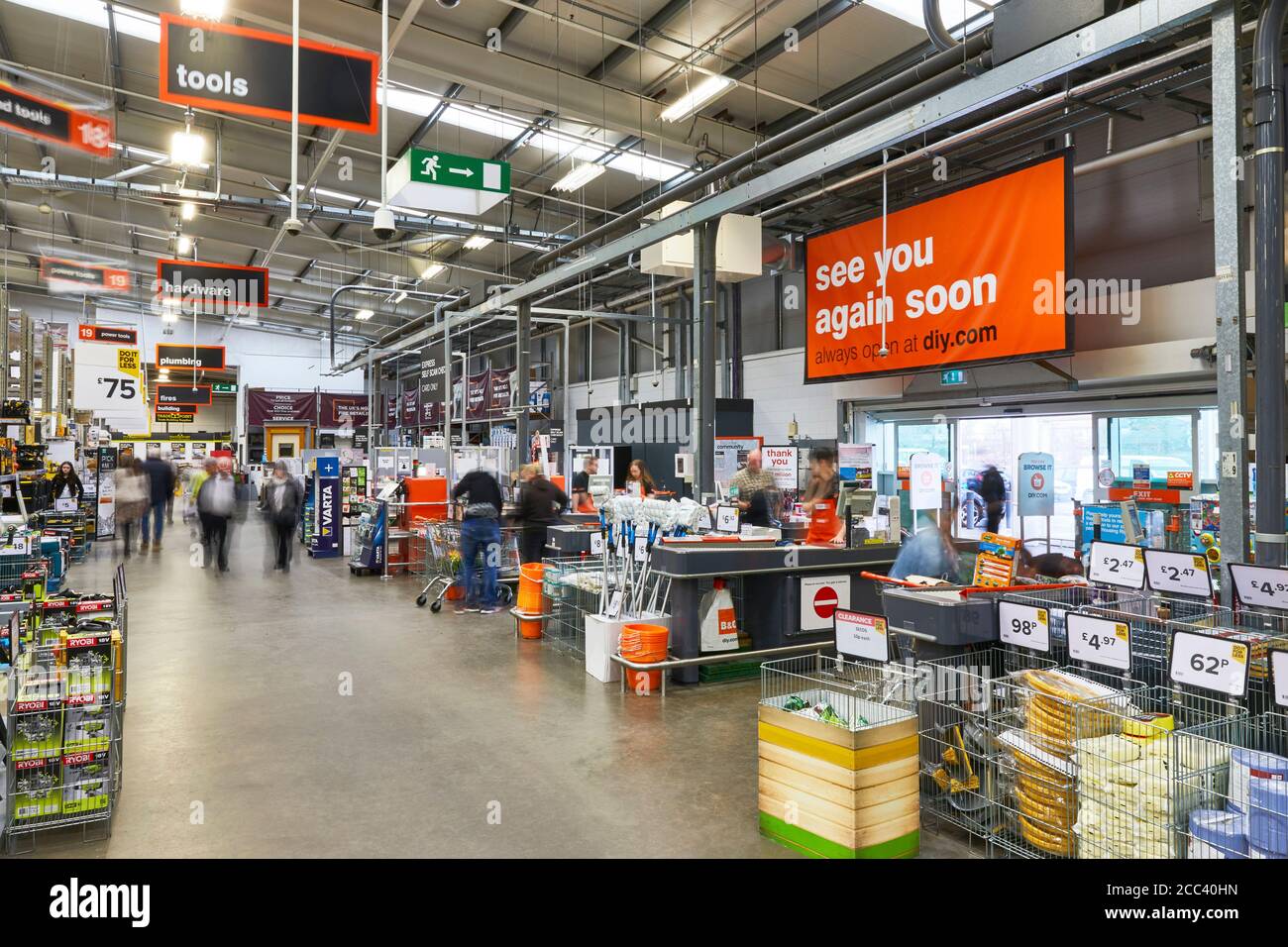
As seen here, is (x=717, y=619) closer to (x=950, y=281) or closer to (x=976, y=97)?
(x=976, y=97)

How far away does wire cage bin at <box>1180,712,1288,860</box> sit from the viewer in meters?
2.62

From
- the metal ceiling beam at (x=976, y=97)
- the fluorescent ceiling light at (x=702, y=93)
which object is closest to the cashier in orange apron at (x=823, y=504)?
the metal ceiling beam at (x=976, y=97)

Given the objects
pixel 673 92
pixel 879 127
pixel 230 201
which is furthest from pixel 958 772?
pixel 230 201

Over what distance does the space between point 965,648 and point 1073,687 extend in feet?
2.53

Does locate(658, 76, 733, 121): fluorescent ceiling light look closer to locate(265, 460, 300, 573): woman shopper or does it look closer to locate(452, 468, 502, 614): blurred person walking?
Answer: locate(452, 468, 502, 614): blurred person walking

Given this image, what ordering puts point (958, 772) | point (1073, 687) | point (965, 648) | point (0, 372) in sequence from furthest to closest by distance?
1. point (0, 372)
2. point (965, 648)
3. point (958, 772)
4. point (1073, 687)

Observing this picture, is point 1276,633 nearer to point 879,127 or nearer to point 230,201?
point 879,127

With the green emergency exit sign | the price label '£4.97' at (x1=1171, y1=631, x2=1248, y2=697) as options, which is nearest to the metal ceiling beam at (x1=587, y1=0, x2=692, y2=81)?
the green emergency exit sign

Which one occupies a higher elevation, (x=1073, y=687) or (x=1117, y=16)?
(x=1117, y=16)

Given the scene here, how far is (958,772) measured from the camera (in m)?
3.63

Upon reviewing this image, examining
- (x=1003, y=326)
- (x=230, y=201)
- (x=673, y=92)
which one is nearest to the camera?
(x=1003, y=326)

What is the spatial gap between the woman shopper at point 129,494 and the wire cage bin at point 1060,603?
1352 cm
